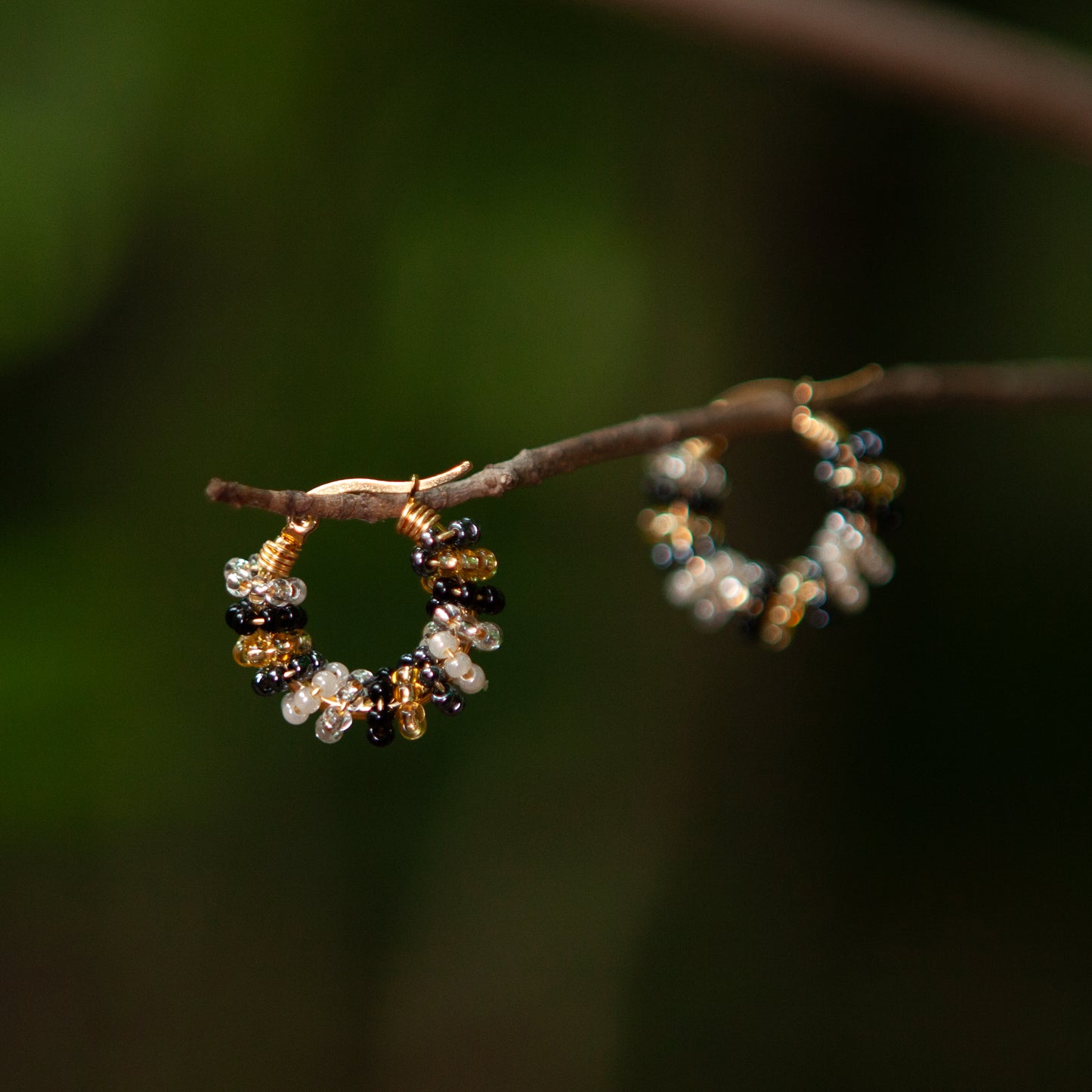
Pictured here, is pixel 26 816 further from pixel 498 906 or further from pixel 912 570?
pixel 912 570

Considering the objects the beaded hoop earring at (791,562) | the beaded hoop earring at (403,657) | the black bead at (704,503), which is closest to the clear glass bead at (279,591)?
the beaded hoop earring at (403,657)

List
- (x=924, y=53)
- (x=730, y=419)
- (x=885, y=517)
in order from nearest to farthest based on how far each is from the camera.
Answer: (x=730, y=419)
(x=885, y=517)
(x=924, y=53)

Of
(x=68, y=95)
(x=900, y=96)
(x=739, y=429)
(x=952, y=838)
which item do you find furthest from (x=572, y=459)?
(x=952, y=838)

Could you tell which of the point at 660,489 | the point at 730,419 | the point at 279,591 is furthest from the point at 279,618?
the point at 660,489

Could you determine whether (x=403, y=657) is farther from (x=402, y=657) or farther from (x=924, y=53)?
(x=924, y=53)

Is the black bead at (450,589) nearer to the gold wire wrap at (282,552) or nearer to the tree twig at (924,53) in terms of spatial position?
the gold wire wrap at (282,552)

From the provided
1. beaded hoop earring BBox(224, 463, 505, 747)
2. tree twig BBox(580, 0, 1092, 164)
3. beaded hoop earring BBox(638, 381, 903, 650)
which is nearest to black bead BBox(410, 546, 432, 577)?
beaded hoop earring BBox(224, 463, 505, 747)
